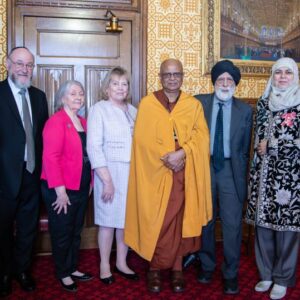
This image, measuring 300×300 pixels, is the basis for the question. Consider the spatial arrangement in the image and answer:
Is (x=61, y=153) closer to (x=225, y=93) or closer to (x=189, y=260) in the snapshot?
(x=225, y=93)

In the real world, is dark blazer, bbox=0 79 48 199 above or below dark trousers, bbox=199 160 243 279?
above

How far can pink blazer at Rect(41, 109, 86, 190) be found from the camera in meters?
2.50

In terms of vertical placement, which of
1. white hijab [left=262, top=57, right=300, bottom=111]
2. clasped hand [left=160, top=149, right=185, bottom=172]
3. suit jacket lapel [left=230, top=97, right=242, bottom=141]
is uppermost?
white hijab [left=262, top=57, right=300, bottom=111]

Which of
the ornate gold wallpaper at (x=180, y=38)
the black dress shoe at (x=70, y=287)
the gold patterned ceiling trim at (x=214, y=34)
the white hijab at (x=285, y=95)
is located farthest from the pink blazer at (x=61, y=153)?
the gold patterned ceiling trim at (x=214, y=34)

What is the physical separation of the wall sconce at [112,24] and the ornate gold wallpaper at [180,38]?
315 mm

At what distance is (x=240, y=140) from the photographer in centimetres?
267

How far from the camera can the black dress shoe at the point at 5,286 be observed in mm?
2605

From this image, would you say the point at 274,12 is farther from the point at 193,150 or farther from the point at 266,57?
the point at 193,150

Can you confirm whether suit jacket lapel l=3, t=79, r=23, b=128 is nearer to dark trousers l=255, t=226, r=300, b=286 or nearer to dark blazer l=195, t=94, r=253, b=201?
dark blazer l=195, t=94, r=253, b=201

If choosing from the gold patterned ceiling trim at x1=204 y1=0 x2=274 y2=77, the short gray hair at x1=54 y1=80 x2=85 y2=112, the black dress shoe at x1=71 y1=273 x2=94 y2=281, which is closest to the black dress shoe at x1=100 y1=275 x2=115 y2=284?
the black dress shoe at x1=71 y1=273 x2=94 y2=281

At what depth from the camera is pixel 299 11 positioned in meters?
3.87

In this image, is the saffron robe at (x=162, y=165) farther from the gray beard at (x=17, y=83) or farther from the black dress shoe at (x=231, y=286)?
the gray beard at (x=17, y=83)

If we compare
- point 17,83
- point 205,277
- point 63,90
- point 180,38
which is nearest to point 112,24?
point 180,38

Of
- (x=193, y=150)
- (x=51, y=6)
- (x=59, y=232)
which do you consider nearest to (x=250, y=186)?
(x=193, y=150)
